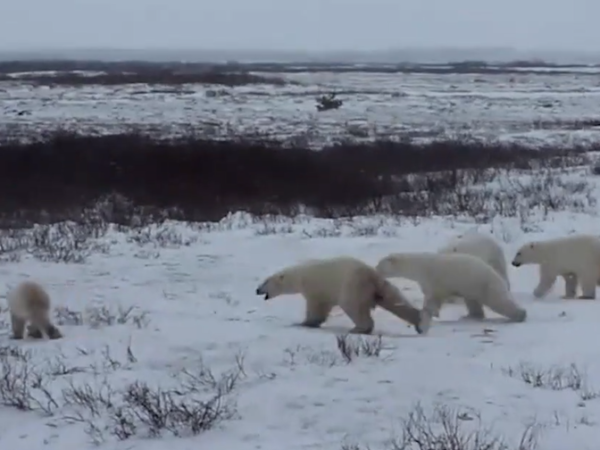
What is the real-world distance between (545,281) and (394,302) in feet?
7.18

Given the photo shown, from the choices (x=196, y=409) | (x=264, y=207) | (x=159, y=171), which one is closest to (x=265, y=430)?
(x=196, y=409)

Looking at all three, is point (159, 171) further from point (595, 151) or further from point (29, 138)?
point (595, 151)

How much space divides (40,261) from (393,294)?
4.65 metres

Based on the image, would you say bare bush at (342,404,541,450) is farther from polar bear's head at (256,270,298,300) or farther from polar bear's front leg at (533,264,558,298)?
polar bear's front leg at (533,264,558,298)

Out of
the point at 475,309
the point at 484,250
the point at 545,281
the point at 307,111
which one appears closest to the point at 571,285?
the point at 545,281

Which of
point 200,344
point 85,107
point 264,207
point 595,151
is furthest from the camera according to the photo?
point 85,107

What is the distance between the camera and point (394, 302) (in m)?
7.28

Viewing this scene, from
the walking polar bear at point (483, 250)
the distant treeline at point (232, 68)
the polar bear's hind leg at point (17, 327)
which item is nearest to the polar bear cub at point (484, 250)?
the walking polar bear at point (483, 250)

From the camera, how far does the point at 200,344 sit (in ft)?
20.8

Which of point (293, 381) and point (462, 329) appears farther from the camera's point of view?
point (462, 329)

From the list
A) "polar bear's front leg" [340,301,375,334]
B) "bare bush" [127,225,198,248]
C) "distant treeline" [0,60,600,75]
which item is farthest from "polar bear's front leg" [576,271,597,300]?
"distant treeline" [0,60,600,75]

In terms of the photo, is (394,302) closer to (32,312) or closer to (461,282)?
(461,282)

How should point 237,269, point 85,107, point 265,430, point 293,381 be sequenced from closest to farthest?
point 265,430
point 293,381
point 237,269
point 85,107

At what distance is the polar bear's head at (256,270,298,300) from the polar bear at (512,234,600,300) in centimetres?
245
